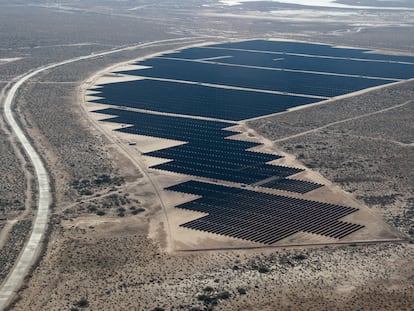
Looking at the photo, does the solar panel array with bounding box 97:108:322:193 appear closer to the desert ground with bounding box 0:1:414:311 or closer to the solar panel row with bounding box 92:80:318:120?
the desert ground with bounding box 0:1:414:311

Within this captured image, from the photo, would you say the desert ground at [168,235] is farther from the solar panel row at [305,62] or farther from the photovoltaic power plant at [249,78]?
the solar panel row at [305,62]

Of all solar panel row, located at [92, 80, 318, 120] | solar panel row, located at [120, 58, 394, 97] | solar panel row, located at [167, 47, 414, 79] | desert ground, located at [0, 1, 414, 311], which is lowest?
desert ground, located at [0, 1, 414, 311]

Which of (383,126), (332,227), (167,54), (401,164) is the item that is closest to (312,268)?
(332,227)

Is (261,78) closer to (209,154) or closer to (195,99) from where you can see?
(195,99)

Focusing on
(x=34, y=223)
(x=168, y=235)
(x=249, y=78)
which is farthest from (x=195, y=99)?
(x=168, y=235)

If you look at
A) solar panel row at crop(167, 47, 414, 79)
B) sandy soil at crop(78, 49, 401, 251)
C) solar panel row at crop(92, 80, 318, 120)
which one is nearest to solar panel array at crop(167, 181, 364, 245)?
sandy soil at crop(78, 49, 401, 251)

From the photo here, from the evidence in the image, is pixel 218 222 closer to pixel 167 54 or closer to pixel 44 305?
pixel 44 305
